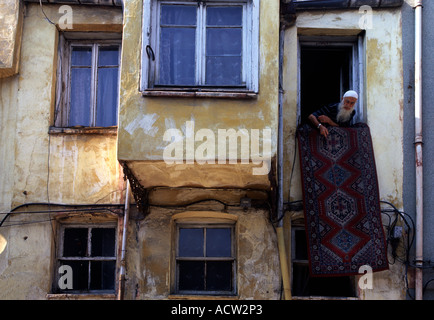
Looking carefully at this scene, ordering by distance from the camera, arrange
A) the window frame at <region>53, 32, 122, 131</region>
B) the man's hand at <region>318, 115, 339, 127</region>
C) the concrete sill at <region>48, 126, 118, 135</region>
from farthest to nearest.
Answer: the window frame at <region>53, 32, 122, 131</region>, the concrete sill at <region>48, 126, 118, 135</region>, the man's hand at <region>318, 115, 339, 127</region>

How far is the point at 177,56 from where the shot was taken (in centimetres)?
958

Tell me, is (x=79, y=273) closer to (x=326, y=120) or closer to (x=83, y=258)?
(x=83, y=258)

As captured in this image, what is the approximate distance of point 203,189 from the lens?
9.98 metres

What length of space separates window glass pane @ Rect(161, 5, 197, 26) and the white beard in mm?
2561

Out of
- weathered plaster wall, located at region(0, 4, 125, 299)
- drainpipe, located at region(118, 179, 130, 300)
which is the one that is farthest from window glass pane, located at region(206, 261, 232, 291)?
weathered plaster wall, located at region(0, 4, 125, 299)

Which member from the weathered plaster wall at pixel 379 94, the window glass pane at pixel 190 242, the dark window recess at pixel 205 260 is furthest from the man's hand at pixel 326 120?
the window glass pane at pixel 190 242

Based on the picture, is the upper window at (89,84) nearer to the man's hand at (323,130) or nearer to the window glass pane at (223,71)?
the window glass pane at (223,71)

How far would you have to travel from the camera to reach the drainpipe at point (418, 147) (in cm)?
946

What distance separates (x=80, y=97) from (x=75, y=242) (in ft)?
7.72

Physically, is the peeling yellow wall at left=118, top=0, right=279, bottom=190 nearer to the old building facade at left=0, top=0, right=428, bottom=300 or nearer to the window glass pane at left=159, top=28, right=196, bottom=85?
the old building facade at left=0, top=0, right=428, bottom=300

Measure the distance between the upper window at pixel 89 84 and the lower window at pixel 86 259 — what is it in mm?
1709

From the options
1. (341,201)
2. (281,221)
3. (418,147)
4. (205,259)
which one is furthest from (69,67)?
(418,147)

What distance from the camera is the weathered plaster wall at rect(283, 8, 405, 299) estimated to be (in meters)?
9.92

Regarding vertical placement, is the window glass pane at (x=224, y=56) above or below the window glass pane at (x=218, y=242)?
above
